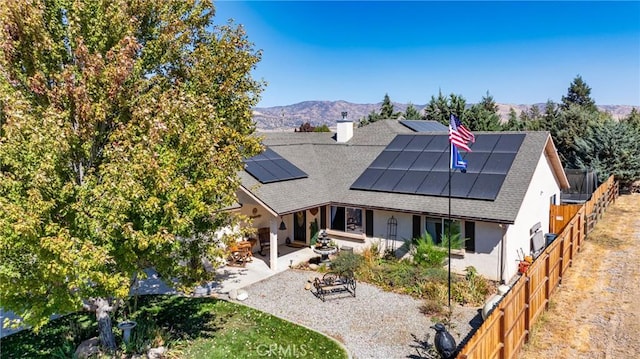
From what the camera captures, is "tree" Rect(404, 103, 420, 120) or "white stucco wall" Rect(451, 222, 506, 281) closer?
"white stucco wall" Rect(451, 222, 506, 281)

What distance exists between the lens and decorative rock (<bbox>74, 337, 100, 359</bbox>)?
9.30 m

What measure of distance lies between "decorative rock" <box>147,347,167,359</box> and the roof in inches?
259

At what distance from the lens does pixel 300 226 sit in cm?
1997

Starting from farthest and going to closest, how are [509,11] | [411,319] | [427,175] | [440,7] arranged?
[440,7], [509,11], [427,175], [411,319]

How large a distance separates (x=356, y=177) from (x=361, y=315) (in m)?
8.54

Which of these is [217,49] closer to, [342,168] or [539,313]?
[342,168]

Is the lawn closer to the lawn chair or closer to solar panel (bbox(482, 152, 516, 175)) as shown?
the lawn chair

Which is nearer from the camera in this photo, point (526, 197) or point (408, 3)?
point (526, 197)

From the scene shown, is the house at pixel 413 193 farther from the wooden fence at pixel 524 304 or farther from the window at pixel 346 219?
the wooden fence at pixel 524 304

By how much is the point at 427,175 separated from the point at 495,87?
124ft

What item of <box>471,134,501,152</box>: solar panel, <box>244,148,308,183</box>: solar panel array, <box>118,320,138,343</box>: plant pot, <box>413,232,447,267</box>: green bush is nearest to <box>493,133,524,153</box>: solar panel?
<box>471,134,501,152</box>: solar panel

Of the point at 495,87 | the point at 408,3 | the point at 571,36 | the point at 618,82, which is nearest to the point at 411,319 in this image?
the point at 408,3

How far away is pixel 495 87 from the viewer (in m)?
49.8

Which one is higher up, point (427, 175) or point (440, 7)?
point (440, 7)
